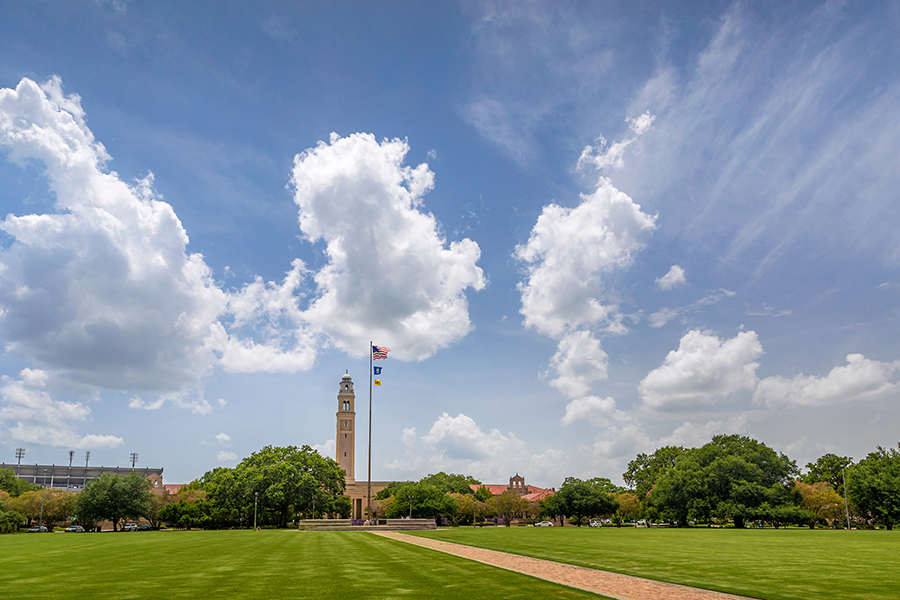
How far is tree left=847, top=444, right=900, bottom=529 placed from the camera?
203 feet

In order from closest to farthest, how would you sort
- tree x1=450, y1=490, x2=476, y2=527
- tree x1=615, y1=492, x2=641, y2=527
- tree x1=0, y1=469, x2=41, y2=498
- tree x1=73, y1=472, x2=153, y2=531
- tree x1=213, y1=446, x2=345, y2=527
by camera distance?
tree x1=73, y1=472, x2=153, y2=531 < tree x1=213, y1=446, x2=345, y2=527 < tree x1=0, y1=469, x2=41, y2=498 < tree x1=615, y1=492, x2=641, y2=527 < tree x1=450, y1=490, x2=476, y2=527

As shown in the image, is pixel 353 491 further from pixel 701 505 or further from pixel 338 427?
pixel 701 505

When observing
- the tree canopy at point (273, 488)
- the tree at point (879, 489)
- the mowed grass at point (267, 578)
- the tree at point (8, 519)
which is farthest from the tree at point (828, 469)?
the tree at point (8, 519)

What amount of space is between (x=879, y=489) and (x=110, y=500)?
87250 millimetres

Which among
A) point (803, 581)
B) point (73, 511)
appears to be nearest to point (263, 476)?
point (73, 511)

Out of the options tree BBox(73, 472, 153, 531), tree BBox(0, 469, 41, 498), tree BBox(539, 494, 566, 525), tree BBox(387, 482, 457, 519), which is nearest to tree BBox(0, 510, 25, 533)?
tree BBox(73, 472, 153, 531)

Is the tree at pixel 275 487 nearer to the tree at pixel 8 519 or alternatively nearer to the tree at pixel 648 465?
the tree at pixel 8 519

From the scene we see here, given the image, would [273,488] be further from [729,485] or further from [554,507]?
[729,485]

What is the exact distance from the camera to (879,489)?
62.9m

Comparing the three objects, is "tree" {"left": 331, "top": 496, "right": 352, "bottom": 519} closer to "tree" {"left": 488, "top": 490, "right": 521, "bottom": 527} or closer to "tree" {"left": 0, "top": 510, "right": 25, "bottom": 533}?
"tree" {"left": 488, "top": 490, "right": 521, "bottom": 527}

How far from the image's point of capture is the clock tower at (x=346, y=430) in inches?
4744

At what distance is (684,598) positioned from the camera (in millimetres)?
12398

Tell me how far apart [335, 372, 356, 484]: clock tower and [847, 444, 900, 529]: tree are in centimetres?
8783

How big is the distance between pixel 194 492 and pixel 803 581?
9482cm
